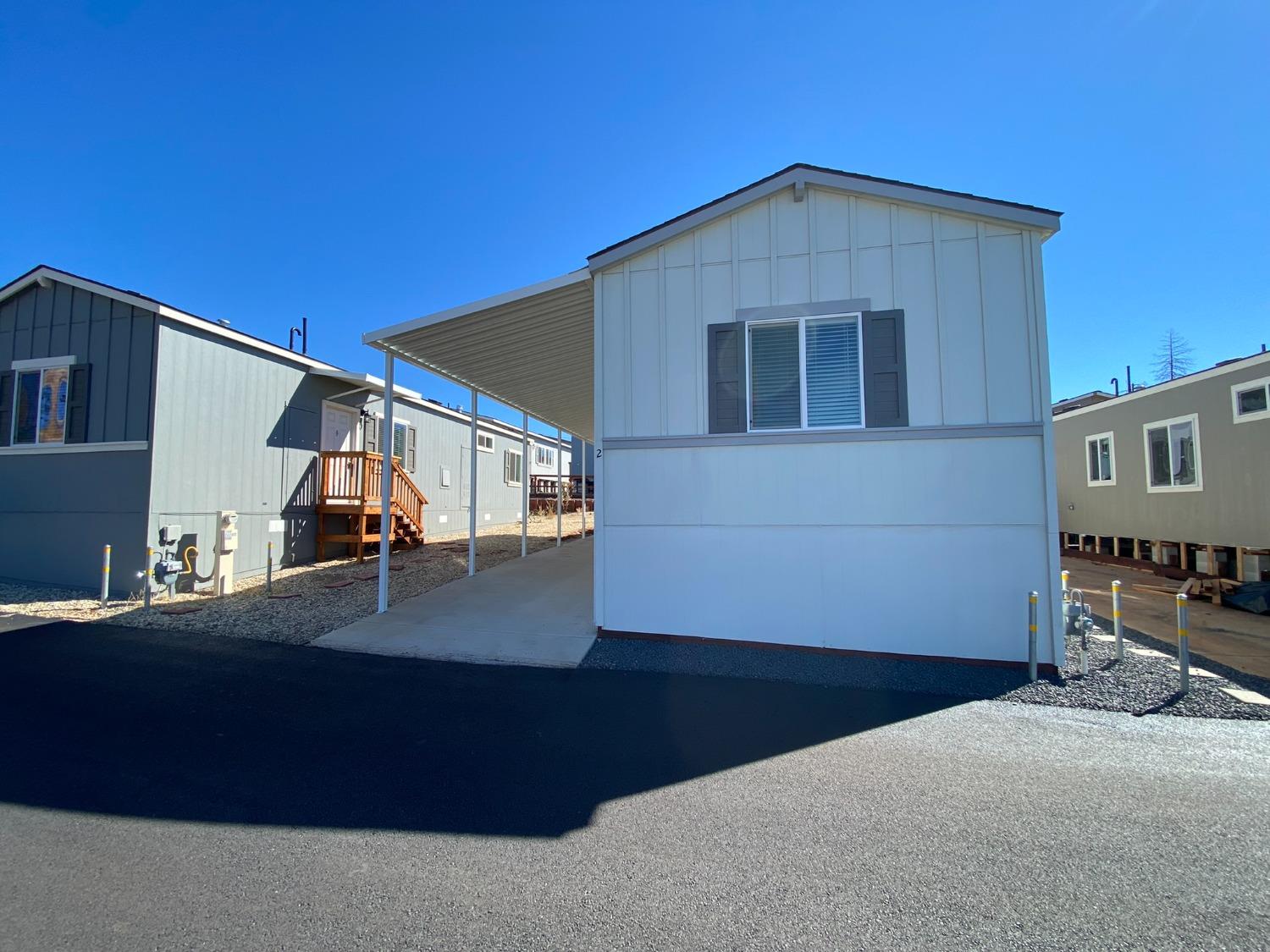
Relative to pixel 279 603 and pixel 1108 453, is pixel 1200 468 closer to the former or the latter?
pixel 1108 453

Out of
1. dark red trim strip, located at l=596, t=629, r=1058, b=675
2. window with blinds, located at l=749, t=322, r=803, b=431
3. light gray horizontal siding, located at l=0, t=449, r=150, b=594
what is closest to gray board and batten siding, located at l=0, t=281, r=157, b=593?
light gray horizontal siding, located at l=0, t=449, r=150, b=594

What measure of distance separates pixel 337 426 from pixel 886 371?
37.6 ft

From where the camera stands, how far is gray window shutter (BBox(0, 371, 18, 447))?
10086 millimetres

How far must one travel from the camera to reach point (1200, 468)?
35.8 feet

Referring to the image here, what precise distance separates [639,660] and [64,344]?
11312mm

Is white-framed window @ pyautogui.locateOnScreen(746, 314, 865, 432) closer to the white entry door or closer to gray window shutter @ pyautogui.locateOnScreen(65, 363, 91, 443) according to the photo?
the white entry door

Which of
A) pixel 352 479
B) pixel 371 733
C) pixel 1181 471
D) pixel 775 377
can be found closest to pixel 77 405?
pixel 352 479

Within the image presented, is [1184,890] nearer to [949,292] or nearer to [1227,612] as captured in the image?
[949,292]

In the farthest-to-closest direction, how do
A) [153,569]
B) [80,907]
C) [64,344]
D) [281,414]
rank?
[281,414] < [64,344] < [153,569] < [80,907]

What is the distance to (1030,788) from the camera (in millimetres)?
3354

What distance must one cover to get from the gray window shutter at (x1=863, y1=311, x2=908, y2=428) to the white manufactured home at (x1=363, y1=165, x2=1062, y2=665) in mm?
20

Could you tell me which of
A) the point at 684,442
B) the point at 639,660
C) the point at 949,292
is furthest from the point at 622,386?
the point at 949,292

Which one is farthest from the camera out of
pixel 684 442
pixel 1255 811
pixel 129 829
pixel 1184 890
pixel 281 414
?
pixel 281 414

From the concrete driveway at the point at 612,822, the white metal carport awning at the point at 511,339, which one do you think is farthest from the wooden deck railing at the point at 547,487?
the concrete driveway at the point at 612,822
